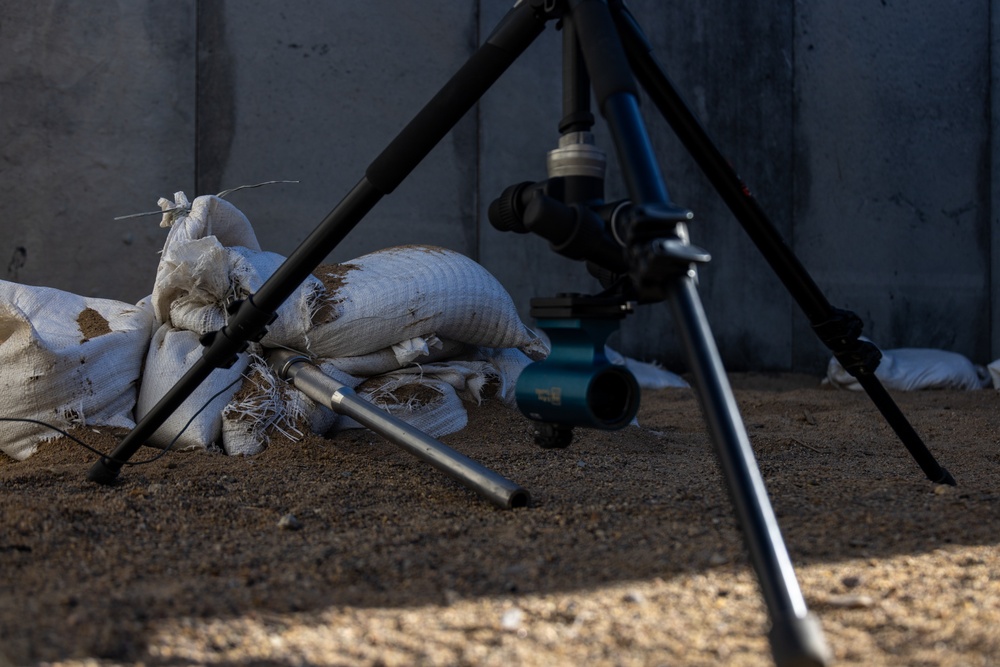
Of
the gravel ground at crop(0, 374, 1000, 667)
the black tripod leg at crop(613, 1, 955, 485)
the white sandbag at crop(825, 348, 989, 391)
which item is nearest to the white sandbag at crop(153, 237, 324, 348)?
the gravel ground at crop(0, 374, 1000, 667)

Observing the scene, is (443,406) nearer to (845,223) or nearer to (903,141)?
(845,223)

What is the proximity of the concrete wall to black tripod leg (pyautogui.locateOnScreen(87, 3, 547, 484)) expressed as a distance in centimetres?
214

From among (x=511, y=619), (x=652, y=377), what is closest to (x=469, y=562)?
(x=511, y=619)

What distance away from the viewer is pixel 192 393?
5.69 ft

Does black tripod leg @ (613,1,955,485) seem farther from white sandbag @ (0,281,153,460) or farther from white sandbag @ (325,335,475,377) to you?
white sandbag @ (0,281,153,460)

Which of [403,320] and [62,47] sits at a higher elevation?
[62,47]

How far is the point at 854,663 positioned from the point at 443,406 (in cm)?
136

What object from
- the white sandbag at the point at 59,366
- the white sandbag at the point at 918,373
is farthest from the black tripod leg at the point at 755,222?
the white sandbag at the point at 918,373

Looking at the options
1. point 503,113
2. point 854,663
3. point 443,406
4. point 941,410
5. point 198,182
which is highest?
point 503,113

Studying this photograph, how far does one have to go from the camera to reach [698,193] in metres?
4.21

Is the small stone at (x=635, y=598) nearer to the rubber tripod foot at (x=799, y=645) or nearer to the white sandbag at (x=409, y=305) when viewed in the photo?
the rubber tripod foot at (x=799, y=645)

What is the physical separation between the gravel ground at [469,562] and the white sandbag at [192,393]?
0.09 m

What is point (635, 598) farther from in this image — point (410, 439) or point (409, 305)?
point (409, 305)

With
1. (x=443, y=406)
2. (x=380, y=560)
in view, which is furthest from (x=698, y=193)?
(x=380, y=560)
